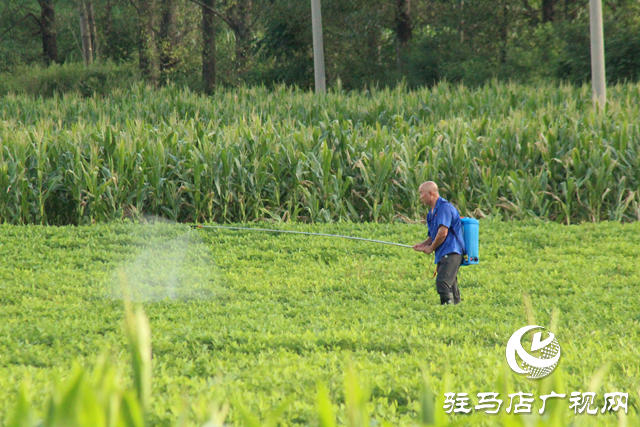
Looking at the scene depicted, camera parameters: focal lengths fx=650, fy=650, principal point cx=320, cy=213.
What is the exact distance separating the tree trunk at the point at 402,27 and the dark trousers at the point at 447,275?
21887mm

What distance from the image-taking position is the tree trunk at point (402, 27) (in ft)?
85.9

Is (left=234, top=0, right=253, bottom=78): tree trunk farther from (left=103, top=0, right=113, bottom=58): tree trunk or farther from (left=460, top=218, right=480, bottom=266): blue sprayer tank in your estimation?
(left=460, top=218, right=480, bottom=266): blue sprayer tank

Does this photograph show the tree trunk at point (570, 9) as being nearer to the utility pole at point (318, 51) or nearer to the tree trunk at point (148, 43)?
the utility pole at point (318, 51)

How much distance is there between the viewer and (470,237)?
17.6 feet

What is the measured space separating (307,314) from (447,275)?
1213mm

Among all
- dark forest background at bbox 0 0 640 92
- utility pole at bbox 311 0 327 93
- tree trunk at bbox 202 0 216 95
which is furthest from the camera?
tree trunk at bbox 202 0 216 95

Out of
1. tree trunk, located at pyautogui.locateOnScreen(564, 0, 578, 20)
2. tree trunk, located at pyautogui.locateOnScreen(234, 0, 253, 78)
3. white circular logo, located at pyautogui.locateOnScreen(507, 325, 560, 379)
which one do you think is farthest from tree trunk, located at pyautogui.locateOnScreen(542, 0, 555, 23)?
white circular logo, located at pyautogui.locateOnScreen(507, 325, 560, 379)

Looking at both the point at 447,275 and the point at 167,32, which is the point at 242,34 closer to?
the point at 167,32

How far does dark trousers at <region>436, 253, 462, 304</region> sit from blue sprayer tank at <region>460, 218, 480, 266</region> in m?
0.09

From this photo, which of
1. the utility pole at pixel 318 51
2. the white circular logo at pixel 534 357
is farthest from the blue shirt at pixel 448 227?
the utility pole at pixel 318 51

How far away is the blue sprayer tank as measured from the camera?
5.31 metres

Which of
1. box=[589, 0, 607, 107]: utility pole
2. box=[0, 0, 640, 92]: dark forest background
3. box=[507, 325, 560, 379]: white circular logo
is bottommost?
box=[507, 325, 560, 379]: white circular logo

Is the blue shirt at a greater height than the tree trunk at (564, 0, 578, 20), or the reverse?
the tree trunk at (564, 0, 578, 20)

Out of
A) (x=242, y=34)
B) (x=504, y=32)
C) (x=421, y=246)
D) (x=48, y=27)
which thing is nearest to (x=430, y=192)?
(x=421, y=246)
